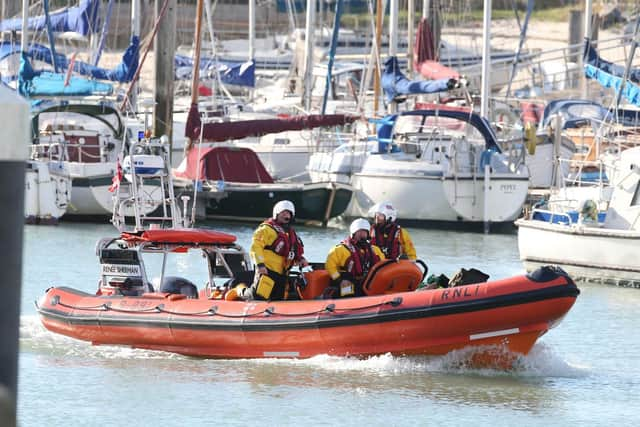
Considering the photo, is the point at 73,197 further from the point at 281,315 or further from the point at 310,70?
the point at 281,315

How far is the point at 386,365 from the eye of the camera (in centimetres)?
1307

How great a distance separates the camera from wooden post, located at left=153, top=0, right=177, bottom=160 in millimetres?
27062

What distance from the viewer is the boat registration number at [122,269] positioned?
48.4 ft

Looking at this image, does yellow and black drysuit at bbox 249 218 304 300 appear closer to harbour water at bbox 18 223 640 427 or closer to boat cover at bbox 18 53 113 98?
harbour water at bbox 18 223 640 427

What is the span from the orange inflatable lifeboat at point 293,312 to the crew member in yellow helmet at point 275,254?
7.8 inches

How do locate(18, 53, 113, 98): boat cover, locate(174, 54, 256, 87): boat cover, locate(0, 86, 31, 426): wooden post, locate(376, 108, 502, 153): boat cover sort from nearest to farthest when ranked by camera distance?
locate(0, 86, 31, 426): wooden post < locate(376, 108, 502, 153): boat cover < locate(18, 53, 113, 98): boat cover < locate(174, 54, 256, 87): boat cover

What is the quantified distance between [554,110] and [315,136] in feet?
25.1

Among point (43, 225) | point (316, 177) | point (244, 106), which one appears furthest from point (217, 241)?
point (244, 106)

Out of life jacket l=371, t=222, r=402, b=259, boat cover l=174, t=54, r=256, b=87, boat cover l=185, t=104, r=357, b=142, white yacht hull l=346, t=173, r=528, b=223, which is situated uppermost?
boat cover l=174, t=54, r=256, b=87

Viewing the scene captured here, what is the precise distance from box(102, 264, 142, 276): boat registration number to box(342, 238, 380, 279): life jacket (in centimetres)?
254

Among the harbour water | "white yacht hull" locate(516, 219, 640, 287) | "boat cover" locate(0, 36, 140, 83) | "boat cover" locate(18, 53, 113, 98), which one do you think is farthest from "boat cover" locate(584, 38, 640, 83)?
the harbour water

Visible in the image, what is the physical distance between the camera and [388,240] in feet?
45.2

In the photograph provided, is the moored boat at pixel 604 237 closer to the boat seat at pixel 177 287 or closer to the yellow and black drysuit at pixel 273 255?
the boat seat at pixel 177 287

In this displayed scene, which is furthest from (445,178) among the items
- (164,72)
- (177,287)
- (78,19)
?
(177,287)
